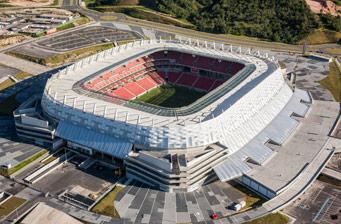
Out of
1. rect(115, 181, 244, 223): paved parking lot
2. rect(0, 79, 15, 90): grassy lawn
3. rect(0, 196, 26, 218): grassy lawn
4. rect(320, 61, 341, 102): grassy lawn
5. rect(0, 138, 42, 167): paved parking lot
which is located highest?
rect(320, 61, 341, 102): grassy lawn

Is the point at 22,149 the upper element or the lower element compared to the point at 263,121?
lower

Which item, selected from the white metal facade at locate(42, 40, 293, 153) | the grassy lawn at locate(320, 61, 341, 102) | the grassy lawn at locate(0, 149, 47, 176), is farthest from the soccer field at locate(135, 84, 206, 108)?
the grassy lawn at locate(320, 61, 341, 102)

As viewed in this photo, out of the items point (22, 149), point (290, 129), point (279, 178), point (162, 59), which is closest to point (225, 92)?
point (290, 129)

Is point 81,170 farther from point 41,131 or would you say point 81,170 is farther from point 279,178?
point 279,178

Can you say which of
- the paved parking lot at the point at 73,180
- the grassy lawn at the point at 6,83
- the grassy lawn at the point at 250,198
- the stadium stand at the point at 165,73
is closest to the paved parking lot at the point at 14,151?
the paved parking lot at the point at 73,180

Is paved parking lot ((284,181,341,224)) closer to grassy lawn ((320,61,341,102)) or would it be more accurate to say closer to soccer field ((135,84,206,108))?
grassy lawn ((320,61,341,102))

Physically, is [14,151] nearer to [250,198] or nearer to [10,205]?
[10,205]
